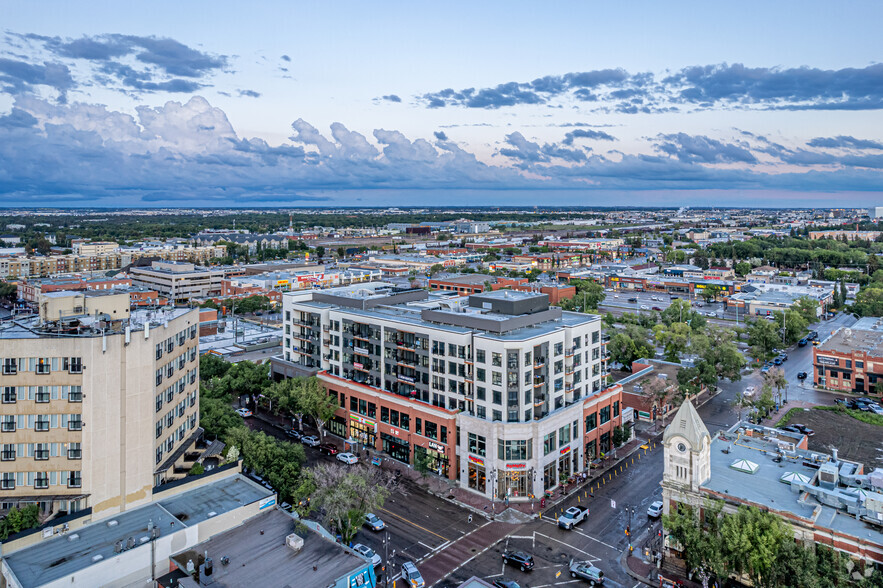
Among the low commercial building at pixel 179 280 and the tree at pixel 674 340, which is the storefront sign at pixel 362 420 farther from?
the low commercial building at pixel 179 280

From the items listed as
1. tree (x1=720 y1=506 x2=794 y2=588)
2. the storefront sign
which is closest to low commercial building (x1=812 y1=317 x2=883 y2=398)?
tree (x1=720 y1=506 x2=794 y2=588)

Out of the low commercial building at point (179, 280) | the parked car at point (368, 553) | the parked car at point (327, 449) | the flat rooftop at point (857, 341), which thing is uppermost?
the low commercial building at point (179, 280)

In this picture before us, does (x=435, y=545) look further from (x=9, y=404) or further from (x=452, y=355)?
(x=9, y=404)

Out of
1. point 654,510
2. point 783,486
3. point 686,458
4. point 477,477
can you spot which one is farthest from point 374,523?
point 783,486

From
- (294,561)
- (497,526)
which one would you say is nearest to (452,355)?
(497,526)

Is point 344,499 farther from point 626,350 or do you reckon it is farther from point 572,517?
point 626,350

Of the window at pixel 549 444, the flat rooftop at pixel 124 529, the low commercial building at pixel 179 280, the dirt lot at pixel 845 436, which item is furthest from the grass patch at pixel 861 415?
the low commercial building at pixel 179 280

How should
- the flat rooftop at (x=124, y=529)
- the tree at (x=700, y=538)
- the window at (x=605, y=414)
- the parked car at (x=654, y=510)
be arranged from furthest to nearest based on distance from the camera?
the window at (x=605, y=414) → the parked car at (x=654, y=510) → the tree at (x=700, y=538) → the flat rooftop at (x=124, y=529)
